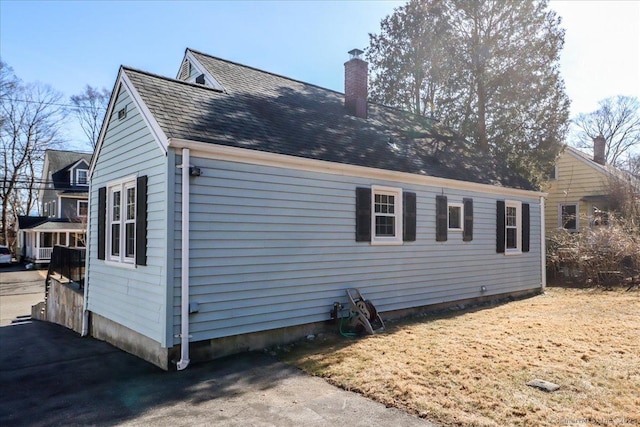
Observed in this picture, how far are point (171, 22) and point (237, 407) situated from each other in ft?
32.6

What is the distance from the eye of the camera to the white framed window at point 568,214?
67.1 feet

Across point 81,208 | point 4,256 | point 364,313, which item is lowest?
point 4,256

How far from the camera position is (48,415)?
15.6 ft

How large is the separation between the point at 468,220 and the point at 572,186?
1337 centimetres

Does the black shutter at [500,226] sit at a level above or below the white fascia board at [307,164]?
below

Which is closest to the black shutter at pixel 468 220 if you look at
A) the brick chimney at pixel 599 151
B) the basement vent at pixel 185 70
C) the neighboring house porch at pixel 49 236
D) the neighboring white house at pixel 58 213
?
the basement vent at pixel 185 70

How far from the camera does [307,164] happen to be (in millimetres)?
7582

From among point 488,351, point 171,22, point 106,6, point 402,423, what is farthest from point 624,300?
point 106,6

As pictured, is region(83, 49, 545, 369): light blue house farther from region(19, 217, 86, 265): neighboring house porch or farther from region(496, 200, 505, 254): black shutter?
region(19, 217, 86, 265): neighboring house porch

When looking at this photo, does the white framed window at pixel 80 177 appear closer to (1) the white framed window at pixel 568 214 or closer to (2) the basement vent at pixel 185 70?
(2) the basement vent at pixel 185 70

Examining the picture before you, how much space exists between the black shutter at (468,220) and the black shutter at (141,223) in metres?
7.50

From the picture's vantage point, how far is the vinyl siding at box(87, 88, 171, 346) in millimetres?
6320

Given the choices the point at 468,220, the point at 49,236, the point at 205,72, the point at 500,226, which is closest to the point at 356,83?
the point at 205,72

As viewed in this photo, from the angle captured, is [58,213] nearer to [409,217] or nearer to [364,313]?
[409,217]
